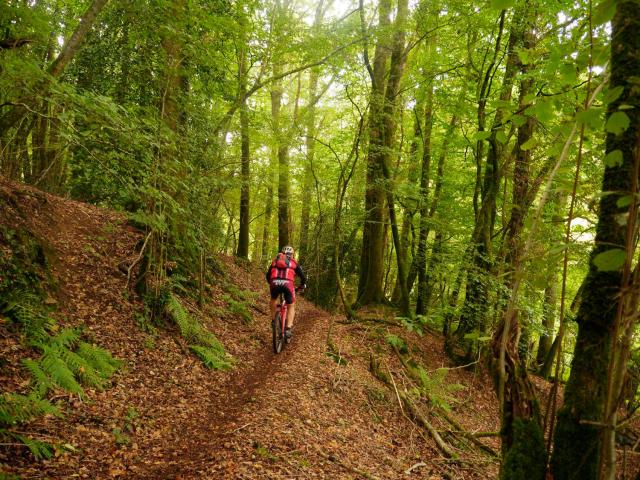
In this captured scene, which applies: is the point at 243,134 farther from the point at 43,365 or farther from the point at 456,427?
the point at 456,427

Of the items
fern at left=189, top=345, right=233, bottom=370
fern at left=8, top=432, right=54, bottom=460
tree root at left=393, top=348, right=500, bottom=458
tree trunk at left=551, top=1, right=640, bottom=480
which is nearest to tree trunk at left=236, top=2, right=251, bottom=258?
fern at left=189, top=345, right=233, bottom=370

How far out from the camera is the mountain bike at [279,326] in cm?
829

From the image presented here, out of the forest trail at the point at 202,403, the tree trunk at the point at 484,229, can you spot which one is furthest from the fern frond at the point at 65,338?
the tree trunk at the point at 484,229

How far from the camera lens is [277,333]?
830 centimetres

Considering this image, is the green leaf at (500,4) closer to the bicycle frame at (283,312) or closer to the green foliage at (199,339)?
the green foliage at (199,339)

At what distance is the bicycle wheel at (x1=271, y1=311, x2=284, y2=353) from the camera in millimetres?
8280

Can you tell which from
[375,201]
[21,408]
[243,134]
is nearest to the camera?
[21,408]

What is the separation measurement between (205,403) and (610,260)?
5550 mm

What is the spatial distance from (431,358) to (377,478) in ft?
22.1

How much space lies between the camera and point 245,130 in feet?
39.0

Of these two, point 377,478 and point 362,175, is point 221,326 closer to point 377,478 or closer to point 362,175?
point 377,478

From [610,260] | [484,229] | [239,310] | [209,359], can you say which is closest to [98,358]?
[209,359]

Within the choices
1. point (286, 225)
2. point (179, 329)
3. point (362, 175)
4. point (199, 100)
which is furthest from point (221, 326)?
point (286, 225)

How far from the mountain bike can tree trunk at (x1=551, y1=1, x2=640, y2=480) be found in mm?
6784
